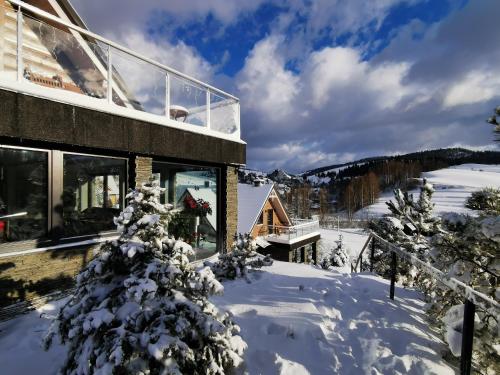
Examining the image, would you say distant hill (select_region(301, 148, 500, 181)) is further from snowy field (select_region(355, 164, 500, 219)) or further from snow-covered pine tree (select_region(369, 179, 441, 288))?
snow-covered pine tree (select_region(369, 179, 441, 288))

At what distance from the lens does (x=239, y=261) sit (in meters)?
6.16

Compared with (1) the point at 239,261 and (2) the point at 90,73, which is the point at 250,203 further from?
(2) the point at 90,73

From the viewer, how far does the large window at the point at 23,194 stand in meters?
4.29

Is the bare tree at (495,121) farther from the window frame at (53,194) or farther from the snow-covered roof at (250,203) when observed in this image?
the snow-covered roof at (250,203)

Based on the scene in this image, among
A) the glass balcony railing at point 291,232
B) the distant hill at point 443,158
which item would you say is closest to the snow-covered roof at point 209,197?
the glass balcony railing at point 291,232

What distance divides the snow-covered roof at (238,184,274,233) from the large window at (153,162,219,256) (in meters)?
11.6

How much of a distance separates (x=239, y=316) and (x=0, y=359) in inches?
107

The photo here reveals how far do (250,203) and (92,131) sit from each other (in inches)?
681

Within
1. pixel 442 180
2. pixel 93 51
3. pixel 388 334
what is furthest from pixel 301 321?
pixel 442 180

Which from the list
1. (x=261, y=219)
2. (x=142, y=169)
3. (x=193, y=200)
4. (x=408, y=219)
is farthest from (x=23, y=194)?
(x=261, y=219)

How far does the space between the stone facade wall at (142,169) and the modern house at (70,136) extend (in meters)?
0.02

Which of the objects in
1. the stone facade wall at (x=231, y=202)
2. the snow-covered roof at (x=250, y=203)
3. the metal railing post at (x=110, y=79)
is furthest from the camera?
the snow-covered roof at (x=250, y=203)

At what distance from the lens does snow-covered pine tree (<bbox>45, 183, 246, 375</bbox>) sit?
2271mm

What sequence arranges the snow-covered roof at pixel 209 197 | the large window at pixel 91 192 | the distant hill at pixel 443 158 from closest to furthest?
the large window at pixel 91 192, the snow-covered roof at pixel 209 197, the distant hill at pixel 443 158
